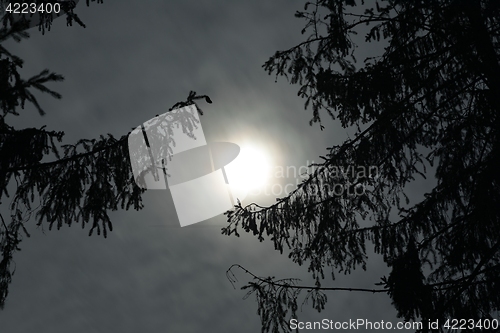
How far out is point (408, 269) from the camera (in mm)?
4707

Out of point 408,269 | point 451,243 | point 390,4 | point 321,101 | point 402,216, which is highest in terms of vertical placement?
point 390,4

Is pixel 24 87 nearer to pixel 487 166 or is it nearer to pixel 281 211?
pixel 281 211

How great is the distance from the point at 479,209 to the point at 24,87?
5055 mm

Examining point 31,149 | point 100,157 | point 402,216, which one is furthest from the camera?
point 402,216

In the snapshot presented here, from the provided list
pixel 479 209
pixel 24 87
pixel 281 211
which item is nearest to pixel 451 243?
pixel 479 209

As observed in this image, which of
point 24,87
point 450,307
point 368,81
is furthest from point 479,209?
point 24,87

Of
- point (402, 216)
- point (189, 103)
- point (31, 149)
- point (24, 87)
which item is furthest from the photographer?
point (402, 216)

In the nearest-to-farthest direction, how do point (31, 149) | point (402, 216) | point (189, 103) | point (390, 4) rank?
point (31, 149) < point (189, 103) < point (402, 216) < point (390, 4)

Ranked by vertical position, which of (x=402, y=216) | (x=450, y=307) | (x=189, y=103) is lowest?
(x=450, y=307)

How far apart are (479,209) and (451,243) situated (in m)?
0.62

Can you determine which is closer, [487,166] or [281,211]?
[487,166]

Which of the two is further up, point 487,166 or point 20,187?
point 487,166

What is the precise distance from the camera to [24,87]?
11.3 feet

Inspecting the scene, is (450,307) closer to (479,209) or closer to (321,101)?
(479,209)
